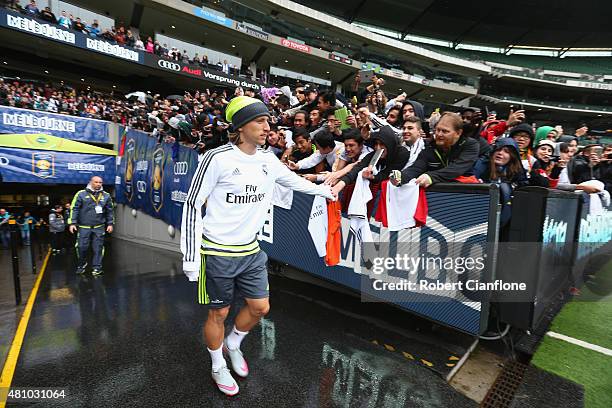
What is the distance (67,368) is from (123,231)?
1104 centimetres

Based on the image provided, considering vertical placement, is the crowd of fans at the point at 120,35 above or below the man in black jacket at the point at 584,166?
above

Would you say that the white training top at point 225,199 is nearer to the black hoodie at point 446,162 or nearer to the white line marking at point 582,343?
the black hoodie at point 446,162

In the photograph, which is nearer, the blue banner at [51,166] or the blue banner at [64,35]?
the blue banner at [51,166]

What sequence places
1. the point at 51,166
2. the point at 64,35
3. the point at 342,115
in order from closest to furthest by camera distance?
the point at 342,115 < the point at 51,166 < the point at 64,35

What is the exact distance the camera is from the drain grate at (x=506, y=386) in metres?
2.62

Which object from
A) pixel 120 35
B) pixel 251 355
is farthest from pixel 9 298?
pixel 120 35

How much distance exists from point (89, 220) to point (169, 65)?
67.7 feet

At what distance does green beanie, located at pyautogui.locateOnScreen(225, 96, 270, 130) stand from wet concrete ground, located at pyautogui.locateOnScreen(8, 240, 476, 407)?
7.27 ft

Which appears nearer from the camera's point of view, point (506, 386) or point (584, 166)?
point (506, 386)

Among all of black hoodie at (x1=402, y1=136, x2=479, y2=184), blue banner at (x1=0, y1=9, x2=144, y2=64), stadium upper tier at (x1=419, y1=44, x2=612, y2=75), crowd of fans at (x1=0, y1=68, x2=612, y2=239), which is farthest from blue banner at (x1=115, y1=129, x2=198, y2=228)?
stadium upper tier at (x1=419, y1=44, x2=612, y2=75)

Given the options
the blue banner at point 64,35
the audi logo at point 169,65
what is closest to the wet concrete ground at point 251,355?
the blue banner at point 64,35

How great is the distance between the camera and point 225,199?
2441 millimetres

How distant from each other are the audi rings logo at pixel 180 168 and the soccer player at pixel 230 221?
5741mm

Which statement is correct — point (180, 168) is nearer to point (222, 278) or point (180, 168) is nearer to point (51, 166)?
point (222, 278)
